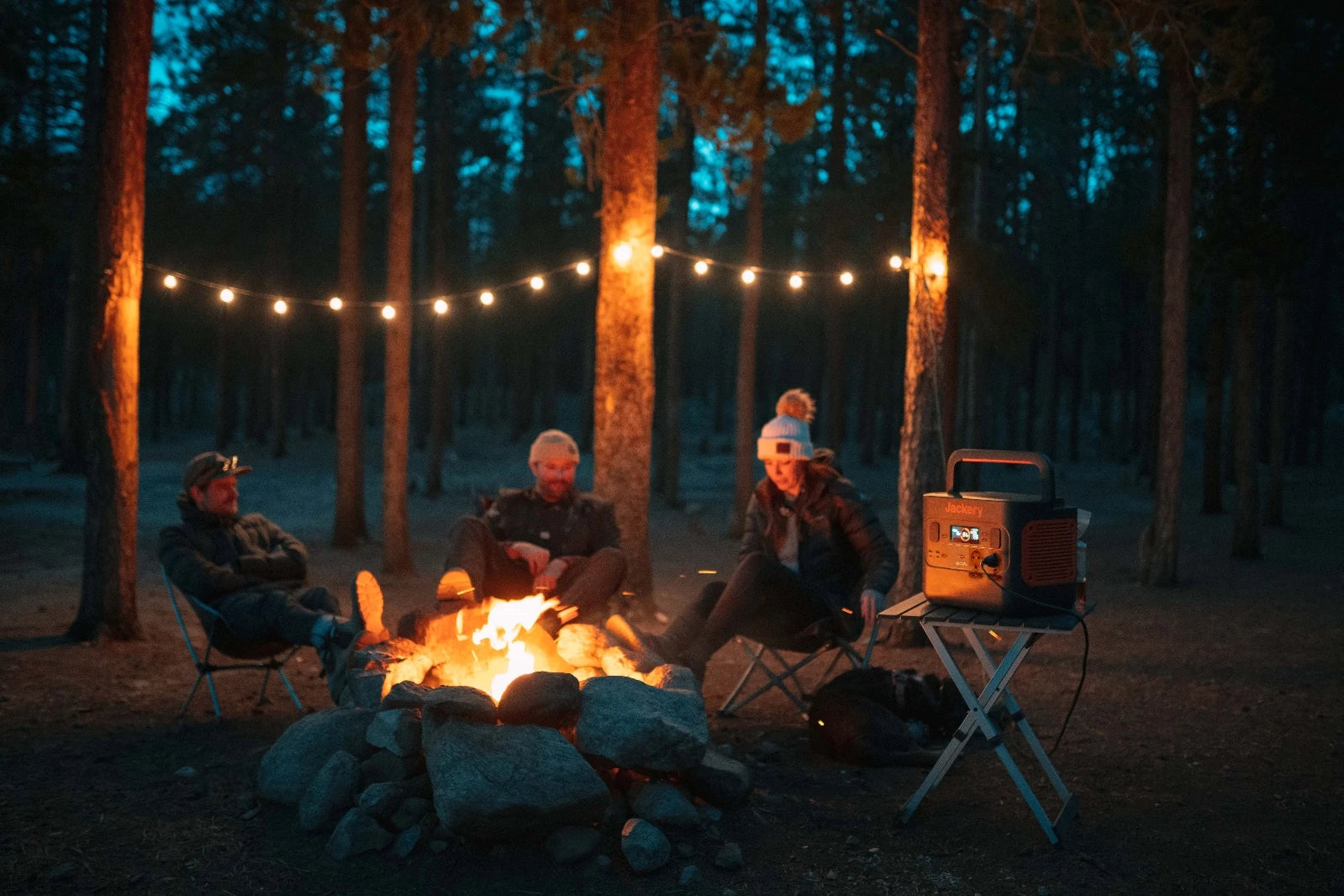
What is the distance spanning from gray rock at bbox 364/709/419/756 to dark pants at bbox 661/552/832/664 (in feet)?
4.56

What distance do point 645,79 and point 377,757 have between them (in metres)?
4.96

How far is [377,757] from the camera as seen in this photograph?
11.6 ft

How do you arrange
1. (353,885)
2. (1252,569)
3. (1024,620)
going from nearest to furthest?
(353,885)
(1024,620)
(1252,569)

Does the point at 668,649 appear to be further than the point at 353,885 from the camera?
Yes

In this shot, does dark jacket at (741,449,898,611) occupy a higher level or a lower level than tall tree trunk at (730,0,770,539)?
lower

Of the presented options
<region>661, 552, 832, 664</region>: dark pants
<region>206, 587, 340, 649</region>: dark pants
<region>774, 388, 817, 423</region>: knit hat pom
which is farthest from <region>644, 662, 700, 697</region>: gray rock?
<region>774, 388, 817, 423</region>: knit hat pom

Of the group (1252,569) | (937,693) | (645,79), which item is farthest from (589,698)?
(1252,569)

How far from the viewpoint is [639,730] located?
338 centimetres

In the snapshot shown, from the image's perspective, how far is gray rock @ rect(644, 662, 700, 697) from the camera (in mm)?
3819

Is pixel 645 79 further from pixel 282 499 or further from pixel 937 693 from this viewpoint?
pixel 282 499

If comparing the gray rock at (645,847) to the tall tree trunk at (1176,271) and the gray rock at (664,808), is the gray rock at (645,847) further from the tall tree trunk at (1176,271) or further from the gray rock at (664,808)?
the tall tree trunk at (1176,271)

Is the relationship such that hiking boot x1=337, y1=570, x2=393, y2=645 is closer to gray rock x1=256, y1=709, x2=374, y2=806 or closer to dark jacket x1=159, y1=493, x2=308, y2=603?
gray rock x1=256, y1=709, x2=374, y2=806

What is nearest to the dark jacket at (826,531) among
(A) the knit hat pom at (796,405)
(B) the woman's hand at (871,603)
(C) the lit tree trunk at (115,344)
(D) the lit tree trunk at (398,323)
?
(B) the woman's hand at (871,603)

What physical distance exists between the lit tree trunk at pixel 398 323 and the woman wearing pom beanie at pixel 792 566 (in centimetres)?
483
